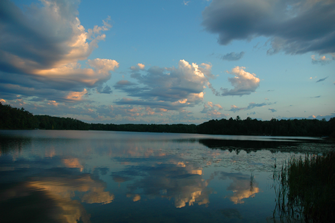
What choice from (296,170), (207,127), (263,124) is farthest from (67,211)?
(207,127)

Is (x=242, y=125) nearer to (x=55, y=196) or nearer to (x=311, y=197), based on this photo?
(x=311, y=197)

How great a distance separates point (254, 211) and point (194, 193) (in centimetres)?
315

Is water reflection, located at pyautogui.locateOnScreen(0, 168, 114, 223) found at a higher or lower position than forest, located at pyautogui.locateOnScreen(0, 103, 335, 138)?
lower

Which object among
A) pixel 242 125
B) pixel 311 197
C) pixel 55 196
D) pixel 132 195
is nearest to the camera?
pixel 311 197

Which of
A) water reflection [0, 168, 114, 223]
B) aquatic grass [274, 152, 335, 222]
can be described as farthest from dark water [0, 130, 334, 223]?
aquatic grass [274, 152, 335, 222]

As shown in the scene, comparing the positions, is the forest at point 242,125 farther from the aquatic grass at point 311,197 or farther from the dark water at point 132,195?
the dark water at point 132,195

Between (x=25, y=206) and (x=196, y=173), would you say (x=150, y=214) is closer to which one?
(x=25, y=206)

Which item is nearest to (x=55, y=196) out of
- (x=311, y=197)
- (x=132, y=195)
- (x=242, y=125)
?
(x=132, y=195)

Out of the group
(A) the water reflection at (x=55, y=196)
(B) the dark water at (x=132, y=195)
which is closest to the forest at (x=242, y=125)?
(B) the dark water at (x=132, y=195)

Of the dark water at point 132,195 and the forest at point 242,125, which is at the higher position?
the forest at point 242,125

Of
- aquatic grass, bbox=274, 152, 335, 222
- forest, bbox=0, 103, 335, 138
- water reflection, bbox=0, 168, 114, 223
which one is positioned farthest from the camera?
forest, bbox=0, 103, 335, 138

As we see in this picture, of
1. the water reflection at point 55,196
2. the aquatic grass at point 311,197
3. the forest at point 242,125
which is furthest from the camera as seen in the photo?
the forest at point 242,125

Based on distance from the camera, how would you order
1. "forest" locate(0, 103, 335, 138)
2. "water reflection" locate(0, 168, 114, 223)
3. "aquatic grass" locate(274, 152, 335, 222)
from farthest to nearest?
"forest" locate(0, 103, 335, 138) → "aquatic grass" locate(274, 152, 335, 222) → "water reflection" locate(0, 168, 114, 223)

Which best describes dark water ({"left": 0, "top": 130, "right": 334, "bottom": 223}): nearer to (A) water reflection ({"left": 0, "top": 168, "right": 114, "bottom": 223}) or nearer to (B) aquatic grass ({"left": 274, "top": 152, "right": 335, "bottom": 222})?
(A) water reflection ({"left": 0, "top": 168, "right": 114, "bottom": 223})
